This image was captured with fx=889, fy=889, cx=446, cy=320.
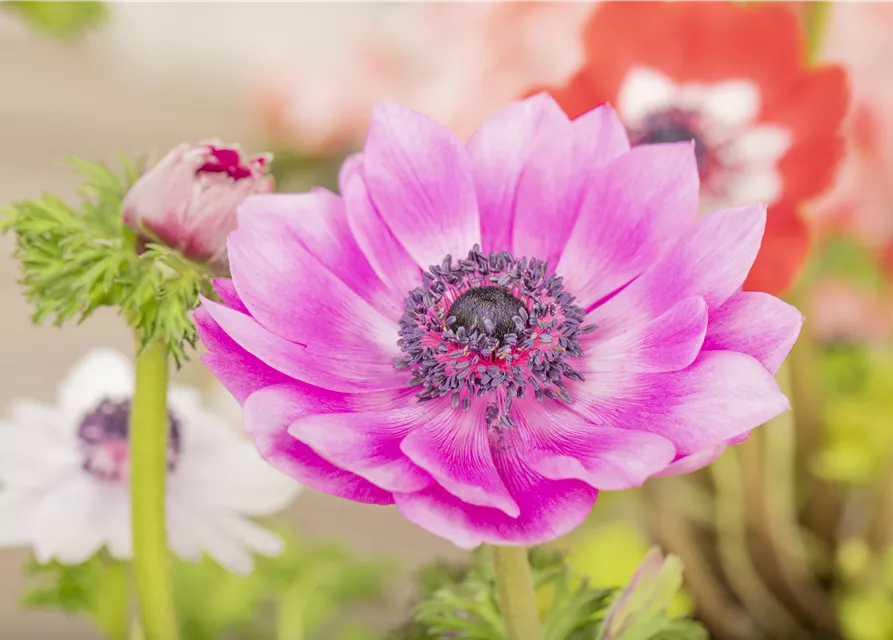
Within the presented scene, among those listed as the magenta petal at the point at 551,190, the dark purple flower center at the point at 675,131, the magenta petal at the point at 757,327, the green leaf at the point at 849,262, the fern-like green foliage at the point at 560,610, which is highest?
the green leaf at the point at 849,262

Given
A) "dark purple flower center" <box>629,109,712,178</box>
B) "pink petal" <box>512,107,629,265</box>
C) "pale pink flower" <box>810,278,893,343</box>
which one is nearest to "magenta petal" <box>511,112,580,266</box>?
"pink petal" <box>512,107,629,265</box>

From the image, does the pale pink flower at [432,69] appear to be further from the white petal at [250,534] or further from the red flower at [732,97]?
the white petal at [250,534]

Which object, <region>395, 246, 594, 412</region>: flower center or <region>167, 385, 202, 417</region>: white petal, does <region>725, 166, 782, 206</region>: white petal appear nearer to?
Result: <region>395, 246, 594, 412</region>: flower center

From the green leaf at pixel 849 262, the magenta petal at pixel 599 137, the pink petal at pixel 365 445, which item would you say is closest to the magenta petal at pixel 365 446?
the pink petal at pixel 365 445

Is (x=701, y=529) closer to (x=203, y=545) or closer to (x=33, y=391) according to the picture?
(x=203, y=545)

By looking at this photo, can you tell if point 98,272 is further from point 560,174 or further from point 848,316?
point 848,316

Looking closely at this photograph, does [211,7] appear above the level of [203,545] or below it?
above

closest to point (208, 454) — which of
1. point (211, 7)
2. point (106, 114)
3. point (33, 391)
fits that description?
point (33, 391)
